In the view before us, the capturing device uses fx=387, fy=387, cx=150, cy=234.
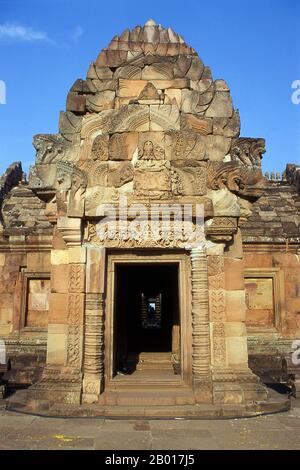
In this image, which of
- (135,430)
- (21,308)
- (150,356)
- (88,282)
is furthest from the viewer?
(21,308)

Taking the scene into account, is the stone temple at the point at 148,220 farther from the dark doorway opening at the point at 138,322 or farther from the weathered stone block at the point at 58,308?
the dark doorway opening at the point at 138,322

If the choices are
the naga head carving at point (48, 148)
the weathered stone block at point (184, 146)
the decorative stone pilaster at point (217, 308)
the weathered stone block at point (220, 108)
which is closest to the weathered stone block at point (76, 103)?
the naga head carving at point (48, 148)

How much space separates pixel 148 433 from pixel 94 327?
2137 mm

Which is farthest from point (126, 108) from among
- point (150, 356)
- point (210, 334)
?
point (150, 356)

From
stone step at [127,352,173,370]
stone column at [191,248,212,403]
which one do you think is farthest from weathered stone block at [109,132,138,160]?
stone step at [127,352,173,370]

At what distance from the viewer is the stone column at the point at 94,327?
679 centimetres

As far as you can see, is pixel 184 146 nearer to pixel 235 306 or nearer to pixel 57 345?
pixel 235 306

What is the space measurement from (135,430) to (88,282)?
2.65 m

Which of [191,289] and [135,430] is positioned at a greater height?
[191,289]

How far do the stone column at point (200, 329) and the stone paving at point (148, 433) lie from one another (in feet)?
2.42

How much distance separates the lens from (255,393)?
685cm

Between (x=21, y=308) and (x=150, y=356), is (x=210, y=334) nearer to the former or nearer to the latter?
(x=150, y=356)

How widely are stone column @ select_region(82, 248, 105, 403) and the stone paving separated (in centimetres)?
68

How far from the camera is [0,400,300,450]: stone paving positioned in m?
4.99
